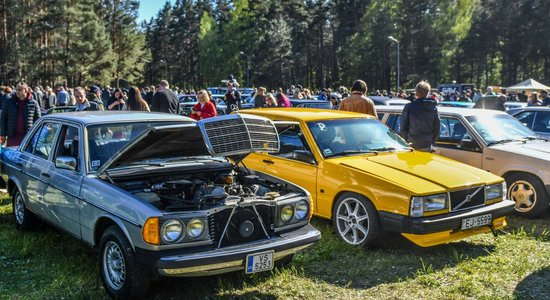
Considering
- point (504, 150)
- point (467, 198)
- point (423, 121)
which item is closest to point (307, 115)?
point (423, 121)

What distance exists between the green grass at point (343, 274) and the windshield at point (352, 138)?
43.1 inches

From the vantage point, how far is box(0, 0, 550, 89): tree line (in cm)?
4712

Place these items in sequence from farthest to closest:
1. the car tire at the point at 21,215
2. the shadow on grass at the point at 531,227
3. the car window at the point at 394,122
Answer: the car window at the point at 394,122
the shadow on grass at the point at 531,227
the car tire at the point at 21,215

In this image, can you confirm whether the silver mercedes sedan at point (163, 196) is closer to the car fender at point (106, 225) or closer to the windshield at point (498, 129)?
the car fender at point (106, 225)

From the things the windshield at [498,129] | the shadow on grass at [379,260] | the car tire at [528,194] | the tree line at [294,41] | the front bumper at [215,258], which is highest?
the tree line at [294,41]

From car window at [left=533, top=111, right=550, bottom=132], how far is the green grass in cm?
468

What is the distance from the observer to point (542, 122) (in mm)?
10195

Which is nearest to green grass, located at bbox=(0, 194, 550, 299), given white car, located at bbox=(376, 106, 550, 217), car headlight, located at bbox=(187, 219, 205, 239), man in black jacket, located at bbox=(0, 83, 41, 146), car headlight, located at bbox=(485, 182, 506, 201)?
car headlight, located at bbox=(485, 182, 506, 201)

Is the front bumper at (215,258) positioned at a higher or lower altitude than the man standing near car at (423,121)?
lower

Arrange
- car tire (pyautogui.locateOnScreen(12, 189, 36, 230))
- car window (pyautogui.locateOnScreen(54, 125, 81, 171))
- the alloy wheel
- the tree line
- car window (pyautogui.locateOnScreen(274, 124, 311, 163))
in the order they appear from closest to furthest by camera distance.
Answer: car window (pyautogui.locateOnScreen(54, 125, 81, 171)), the alloy wheel, car tire (pyautogui.locateOnScreen(12, 189, 36, 230)), car window (pyautogui.locateOnScreen(274, 124, 311, 163)), the tree line

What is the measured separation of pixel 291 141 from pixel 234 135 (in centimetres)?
223

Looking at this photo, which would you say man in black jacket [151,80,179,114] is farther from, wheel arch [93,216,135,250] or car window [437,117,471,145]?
wheel arch [93,216,135,250]

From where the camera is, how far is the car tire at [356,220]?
553 cm

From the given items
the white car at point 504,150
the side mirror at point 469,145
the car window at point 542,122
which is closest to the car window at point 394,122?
the white car at point 504,150
